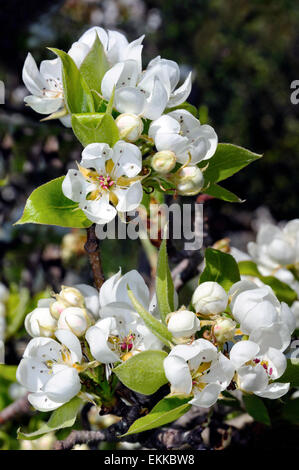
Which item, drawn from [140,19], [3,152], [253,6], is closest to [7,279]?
[3,152]

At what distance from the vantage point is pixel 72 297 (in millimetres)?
474

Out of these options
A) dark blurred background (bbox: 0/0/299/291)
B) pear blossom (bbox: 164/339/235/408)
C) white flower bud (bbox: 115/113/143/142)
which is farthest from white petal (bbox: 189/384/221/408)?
dark blurred background (bbox: 0/0/299/291)

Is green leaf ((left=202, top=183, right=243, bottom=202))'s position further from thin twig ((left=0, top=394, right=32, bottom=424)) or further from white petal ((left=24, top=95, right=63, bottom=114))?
thin twig ((left=0, top=394, right=32, bottom=424))

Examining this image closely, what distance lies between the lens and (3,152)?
4.15 feet

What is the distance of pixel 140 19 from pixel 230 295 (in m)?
2.61

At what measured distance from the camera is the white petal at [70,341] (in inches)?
17.3

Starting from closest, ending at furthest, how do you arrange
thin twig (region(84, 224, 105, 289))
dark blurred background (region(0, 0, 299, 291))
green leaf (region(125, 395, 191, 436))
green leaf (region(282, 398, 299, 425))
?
green leaf (region(125, 395, 191, 436))
thin twig (region(84, 224, 105, 289))
green leaf (region(282, 398, 299, 425))
dark blurred background (region(0, 0, 299, 291))

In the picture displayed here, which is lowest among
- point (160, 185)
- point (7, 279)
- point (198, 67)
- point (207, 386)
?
point (7, 279)

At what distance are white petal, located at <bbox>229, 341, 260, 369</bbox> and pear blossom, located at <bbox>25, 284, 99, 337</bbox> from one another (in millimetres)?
124

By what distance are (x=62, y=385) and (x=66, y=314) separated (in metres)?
0.06

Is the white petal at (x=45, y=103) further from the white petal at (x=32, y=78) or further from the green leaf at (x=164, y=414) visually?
the green leaf at (x=164, y=414)

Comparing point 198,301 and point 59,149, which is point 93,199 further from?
point 59,149

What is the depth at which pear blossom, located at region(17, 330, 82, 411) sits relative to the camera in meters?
0.44
